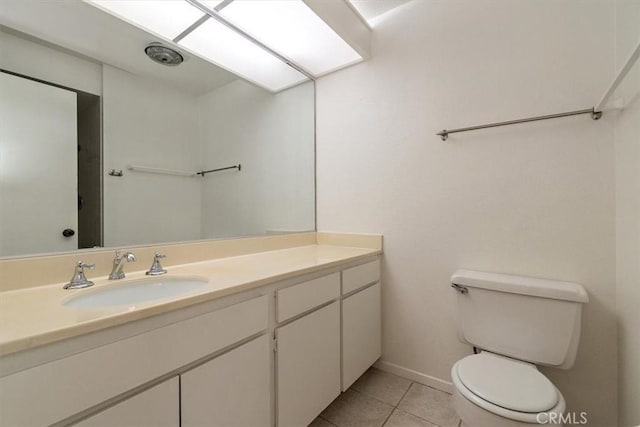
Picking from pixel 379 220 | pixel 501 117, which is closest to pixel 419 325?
pixel 379 220

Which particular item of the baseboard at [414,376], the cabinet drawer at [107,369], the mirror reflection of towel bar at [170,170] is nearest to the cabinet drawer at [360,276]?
the baseboard at [414,376]

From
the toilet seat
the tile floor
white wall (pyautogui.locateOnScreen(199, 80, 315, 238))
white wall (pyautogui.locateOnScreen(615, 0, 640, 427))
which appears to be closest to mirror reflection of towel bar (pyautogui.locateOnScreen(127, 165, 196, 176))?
white wall (pyautogui.locateOnScreen(199, 80, 315, 238))

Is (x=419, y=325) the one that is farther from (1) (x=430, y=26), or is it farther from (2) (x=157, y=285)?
(1) (x=430, y=26)

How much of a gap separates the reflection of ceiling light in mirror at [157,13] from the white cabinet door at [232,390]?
167 cm

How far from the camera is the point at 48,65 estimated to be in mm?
1148

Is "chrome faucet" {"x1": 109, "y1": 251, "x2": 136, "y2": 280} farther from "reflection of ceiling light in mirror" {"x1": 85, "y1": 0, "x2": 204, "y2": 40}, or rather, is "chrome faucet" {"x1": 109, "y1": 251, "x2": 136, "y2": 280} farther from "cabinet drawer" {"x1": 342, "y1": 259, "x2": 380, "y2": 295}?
"reflection of ceiling light in mirror" {"x1": 85, "y1": 0, "x2": 204, "y2": 40}

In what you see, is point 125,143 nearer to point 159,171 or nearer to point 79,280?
point 159,171

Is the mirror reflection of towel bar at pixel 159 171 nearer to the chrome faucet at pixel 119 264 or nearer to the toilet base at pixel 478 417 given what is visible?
the chrome faucet at pixel 119 264

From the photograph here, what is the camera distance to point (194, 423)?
2.68ft

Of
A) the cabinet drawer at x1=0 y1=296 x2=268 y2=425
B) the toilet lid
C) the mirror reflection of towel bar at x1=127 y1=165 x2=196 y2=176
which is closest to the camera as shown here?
the cabinet drawer at x1=0 y1=296 x2=268 y2=425

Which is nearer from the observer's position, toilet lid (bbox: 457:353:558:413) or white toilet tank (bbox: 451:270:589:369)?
toilet lid (bbox: 457:353:558:413)

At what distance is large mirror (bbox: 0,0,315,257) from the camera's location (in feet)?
3.52

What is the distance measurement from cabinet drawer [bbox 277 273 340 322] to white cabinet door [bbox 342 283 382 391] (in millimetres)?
156

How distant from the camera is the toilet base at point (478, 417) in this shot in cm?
89
